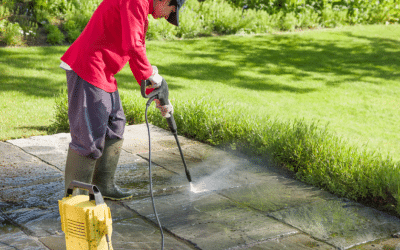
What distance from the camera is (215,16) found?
455 inches

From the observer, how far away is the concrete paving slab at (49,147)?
4379mm

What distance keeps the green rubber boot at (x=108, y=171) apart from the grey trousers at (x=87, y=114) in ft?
1.06

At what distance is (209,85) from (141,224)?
195 inches

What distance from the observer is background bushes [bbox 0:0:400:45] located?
9.23 metres

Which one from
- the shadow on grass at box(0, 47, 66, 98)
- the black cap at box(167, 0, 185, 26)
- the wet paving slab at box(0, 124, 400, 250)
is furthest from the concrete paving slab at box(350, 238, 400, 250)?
the shadow on grass at box(0, 47, 66, 98)

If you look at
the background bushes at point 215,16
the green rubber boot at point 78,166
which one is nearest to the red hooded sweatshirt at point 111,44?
the green rubber boot at point 78,166

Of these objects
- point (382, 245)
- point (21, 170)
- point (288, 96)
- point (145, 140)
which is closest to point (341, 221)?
point (382, 245)

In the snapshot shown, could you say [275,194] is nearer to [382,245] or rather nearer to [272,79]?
[382,245]

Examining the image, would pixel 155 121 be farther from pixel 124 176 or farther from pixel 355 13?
pixel 355 13

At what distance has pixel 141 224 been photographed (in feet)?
10.4

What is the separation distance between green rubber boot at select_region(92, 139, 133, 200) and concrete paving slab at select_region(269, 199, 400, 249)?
1226 mm

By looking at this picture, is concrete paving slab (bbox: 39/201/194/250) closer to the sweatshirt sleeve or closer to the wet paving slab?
the wet paving slab

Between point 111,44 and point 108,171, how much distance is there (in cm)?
104

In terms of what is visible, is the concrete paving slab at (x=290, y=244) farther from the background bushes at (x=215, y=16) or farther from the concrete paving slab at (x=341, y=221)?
the background bushes at (x=215, y=16)
